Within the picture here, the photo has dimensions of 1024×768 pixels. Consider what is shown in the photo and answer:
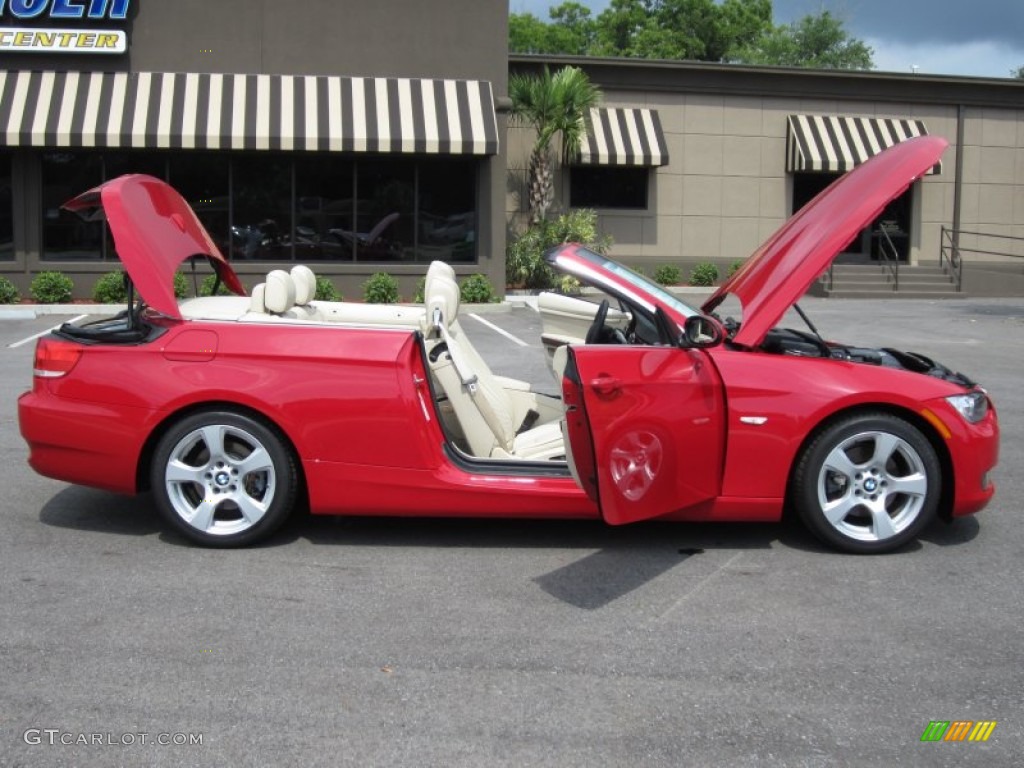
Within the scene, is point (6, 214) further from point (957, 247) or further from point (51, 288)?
point (957, 247)

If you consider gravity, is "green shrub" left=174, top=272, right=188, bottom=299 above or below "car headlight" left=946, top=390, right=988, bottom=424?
above

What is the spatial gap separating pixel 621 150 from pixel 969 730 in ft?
65.3

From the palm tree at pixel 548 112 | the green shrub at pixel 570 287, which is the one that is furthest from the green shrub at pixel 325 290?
the palm tree at pixel 548 112

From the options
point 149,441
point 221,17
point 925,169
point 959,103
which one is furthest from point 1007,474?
point 959,103

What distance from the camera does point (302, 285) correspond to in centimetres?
590

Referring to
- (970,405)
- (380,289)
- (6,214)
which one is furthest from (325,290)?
(970,405)

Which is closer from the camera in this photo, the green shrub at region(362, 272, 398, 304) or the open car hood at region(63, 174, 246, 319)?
the open car hood at region(63, 174, 246, 319)

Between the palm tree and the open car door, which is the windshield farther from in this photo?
the palm tree

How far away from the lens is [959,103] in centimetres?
2495

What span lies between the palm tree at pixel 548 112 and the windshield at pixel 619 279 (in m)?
17.0

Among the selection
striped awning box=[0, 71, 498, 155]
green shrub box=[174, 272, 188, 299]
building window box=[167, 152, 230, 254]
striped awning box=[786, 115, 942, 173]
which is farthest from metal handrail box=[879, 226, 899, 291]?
green shrub box=[174, 272, 188, 299]

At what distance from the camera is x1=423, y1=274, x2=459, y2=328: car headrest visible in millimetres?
5426

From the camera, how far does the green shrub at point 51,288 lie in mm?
18250

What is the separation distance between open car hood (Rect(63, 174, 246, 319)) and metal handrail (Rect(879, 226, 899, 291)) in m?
20.3
